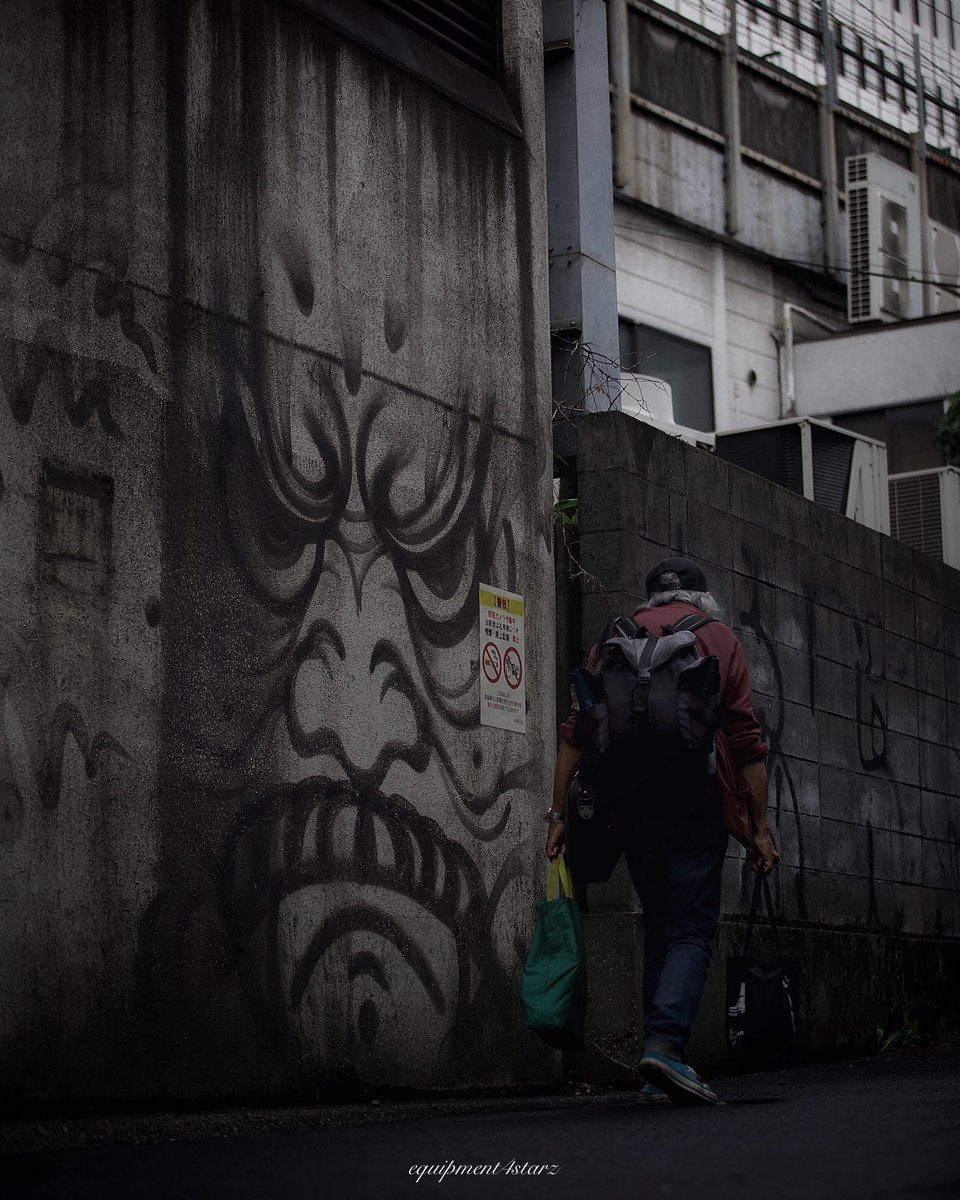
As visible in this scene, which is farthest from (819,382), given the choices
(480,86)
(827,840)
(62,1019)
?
(62,1019)

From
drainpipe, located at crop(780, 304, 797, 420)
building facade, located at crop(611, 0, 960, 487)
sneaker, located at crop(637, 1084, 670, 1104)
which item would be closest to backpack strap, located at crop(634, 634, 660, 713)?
sneaker, located at crop(637, 1084, 670, 1104)

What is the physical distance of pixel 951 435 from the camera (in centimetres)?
1681

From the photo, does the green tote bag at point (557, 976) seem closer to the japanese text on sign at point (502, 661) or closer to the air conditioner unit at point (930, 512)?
the japanese text on sign at point (502, 661)

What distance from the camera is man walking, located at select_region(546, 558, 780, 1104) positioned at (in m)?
5.92

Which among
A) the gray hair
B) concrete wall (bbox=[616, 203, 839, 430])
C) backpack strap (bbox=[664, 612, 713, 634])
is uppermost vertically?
concrete wall (bbox=[616, 203, 839, 430])

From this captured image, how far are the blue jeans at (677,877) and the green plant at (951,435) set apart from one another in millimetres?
11358

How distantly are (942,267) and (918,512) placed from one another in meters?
6.98

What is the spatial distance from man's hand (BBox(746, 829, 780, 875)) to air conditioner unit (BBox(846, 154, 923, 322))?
15.0 meters

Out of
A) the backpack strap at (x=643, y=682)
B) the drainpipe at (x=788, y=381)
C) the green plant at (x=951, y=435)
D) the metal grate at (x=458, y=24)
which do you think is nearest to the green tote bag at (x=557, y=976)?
the backpack strap at (x=643, y=682)

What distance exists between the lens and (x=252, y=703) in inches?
232

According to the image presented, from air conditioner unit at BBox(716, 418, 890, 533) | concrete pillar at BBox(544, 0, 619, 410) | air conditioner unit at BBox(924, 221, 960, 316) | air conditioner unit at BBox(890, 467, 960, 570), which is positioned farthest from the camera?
air conditioner unit at BBox(924, 221, 960, 316)

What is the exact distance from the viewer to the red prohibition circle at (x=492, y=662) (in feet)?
23.1

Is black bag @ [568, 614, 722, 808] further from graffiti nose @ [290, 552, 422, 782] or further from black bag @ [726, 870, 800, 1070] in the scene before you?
graffiti nose @ [290, 552, 422, 782]

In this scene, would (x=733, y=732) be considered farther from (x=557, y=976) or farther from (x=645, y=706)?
(x=557, y=976)
